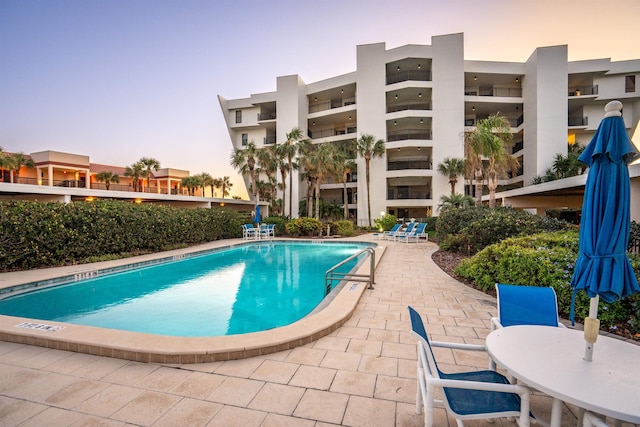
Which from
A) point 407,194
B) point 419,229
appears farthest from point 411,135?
point 419,229

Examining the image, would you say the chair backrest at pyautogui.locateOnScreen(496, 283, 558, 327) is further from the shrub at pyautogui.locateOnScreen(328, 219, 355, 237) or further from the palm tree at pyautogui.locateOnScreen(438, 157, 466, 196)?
the palm tree at pyautogui.locateOnScreen(438, 157, 466, 196)

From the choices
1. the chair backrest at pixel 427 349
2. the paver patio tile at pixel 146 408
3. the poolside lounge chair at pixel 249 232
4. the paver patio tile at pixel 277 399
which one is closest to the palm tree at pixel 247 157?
the poolside lounge chair at pixel 249 232

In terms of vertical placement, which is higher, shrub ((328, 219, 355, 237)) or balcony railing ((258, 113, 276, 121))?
balcony railing ((258, 113, 276, 121))

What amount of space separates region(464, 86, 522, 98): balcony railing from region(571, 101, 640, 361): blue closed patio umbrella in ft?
106

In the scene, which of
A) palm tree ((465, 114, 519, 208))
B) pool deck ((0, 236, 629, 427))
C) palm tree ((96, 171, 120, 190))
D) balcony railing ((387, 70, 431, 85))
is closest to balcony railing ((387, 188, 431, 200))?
balcony railing ((387, 70, 431, 85))

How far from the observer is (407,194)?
29.1m

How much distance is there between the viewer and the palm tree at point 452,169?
25406 millimetres

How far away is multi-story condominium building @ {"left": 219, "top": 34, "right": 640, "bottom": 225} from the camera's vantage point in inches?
1014

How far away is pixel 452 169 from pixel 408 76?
10221mm

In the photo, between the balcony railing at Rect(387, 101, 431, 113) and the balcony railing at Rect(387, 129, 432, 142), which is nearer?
the balcony railing at Rect(387, 129, 432, 142)

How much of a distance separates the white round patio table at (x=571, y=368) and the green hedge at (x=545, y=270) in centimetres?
278

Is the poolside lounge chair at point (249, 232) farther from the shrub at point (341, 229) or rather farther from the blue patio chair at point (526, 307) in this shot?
the blue patio chair at point (526, 307)

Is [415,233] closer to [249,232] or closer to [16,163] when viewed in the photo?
[249,232]

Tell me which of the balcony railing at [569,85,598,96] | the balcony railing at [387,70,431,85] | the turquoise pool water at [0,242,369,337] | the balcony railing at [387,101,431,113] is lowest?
the turquoise pool water at [0,242,369,337]
